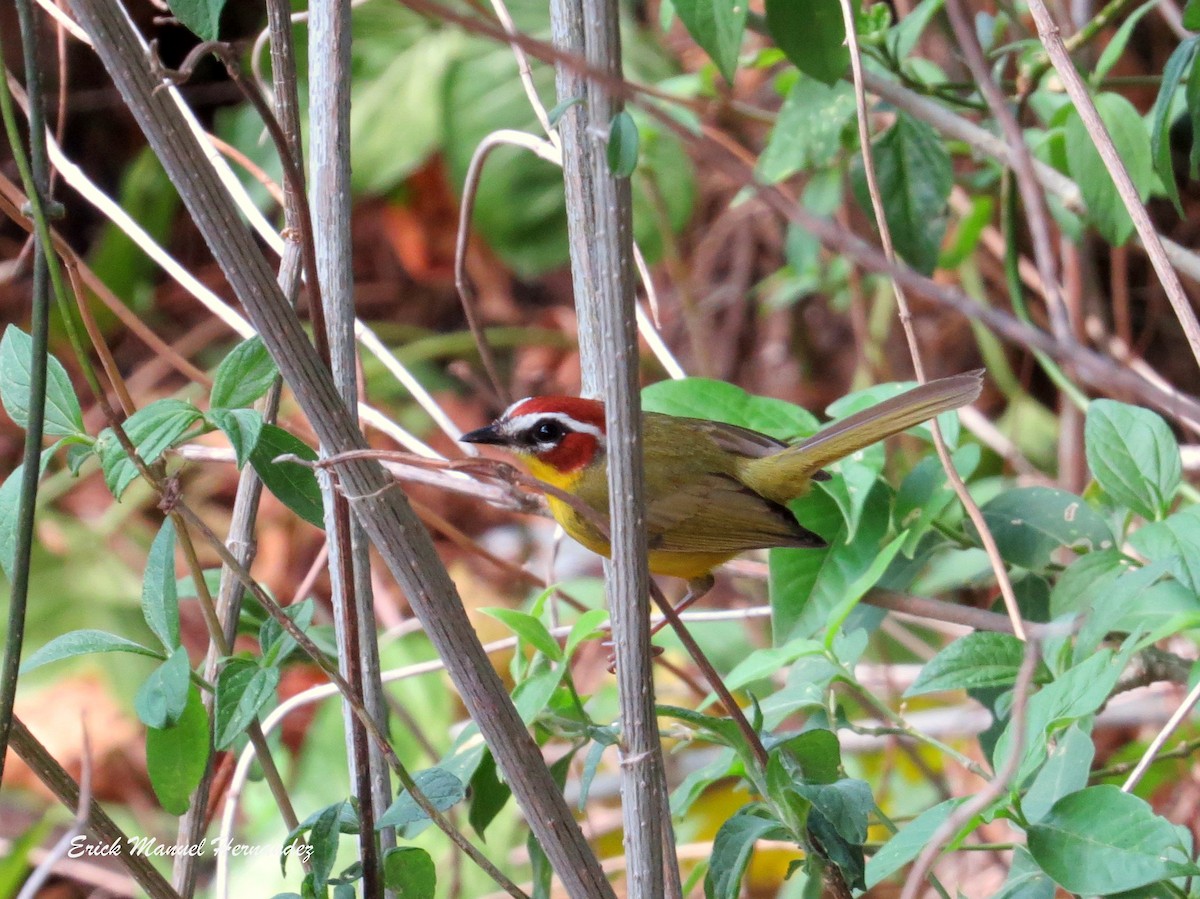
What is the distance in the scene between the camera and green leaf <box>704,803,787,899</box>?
4.33 feet

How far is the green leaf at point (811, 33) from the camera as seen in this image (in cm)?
181

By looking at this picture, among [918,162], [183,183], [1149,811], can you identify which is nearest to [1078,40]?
[918,162]

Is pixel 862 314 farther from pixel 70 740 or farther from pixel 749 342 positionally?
pixel 70 740

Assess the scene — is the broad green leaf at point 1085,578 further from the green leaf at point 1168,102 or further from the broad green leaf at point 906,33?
the broad green leaf at point 906,33

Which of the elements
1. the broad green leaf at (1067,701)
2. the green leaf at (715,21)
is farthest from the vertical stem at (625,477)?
the green leaf at (715,21)

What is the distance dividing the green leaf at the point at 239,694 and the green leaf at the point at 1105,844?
864mm

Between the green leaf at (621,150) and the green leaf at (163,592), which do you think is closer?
the green leaf at (621,150)

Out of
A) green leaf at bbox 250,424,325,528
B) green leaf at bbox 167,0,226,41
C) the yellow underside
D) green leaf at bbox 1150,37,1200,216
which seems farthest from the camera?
the yellow underside

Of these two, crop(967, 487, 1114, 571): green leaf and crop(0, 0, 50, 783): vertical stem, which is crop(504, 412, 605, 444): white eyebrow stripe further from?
crop(0, 0, 50, 783): vertical stem

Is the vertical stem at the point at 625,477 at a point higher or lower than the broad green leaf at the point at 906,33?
lower

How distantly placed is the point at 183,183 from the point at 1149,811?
1.11m

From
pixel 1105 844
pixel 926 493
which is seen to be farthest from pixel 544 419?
pixel 1105 844

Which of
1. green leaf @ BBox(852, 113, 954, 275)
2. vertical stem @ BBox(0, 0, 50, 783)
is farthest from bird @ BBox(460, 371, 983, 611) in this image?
vertical stem @ BBox(0, 0, 50, 783)

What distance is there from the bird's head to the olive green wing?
202 millimetres
